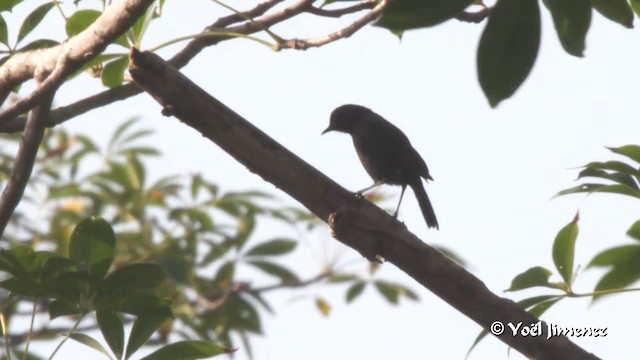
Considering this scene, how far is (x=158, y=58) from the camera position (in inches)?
135

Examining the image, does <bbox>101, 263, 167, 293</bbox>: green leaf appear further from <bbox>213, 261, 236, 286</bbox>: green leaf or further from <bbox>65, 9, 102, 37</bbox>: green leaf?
<bbox>213, 261, 236, 286</bbox>: green leaf

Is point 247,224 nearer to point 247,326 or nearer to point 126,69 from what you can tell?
point 247,326

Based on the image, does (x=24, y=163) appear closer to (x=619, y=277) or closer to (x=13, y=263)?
(x=13, y=263)

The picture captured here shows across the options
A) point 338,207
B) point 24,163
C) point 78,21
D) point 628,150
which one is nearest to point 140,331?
point 24,163

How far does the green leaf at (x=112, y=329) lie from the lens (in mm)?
3650

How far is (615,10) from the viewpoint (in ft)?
8.43

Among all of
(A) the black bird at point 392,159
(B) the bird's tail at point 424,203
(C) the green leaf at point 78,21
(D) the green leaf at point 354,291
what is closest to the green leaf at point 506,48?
(C) the green leaf at point 78,21

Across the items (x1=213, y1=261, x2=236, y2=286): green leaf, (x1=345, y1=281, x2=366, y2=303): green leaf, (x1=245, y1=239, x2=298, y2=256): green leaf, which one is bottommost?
(x1=213, y1=261, x2=236, y2=286): green leaf

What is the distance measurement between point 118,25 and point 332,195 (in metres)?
Answer: 0.90

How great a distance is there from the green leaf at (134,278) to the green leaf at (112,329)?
0.15 m

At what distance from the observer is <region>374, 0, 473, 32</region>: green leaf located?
198 cm

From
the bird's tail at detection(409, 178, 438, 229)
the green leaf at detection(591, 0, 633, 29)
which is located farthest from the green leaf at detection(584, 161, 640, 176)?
the bird's tail at detection(409, 178, 438, 229)

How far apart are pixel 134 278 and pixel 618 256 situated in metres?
1.72

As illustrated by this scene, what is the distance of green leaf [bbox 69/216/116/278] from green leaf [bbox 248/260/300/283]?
425 centimetres
